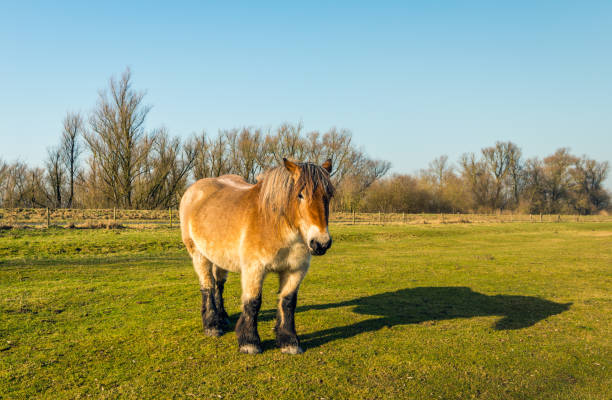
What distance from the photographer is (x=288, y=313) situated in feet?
15.4

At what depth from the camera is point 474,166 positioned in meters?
67.3

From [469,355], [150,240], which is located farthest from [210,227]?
[150,240]

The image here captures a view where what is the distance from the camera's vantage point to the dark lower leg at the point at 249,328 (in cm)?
456

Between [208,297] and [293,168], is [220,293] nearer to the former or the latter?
→ [208,297]

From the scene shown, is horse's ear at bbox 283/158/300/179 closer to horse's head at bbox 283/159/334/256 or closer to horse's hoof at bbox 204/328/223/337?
Answer: horse's head at bbox 283/159/334/256

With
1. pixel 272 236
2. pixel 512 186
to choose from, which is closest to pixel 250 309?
pixel 272 236

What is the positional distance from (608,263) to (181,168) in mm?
45886

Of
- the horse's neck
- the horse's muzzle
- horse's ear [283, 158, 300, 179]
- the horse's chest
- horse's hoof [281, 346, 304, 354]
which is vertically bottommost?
horse's hoof [281, 346, 304, 354]

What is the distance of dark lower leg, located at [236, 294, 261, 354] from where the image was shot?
456cm

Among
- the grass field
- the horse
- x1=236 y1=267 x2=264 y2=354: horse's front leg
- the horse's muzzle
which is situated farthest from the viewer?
x1=236 y1=267 x2=264 y2=354: horse's front leg

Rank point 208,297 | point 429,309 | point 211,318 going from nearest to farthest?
point 211,318
point 208,297
point 429,309

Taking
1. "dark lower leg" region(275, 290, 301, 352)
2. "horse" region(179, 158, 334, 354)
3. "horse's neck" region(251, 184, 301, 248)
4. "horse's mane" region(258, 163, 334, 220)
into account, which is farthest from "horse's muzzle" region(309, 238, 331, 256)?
"dark lower leg" region(275, 290, 301, 352)

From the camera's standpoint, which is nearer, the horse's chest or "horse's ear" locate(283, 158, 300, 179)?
"horse's ear" locate(283, 158, 300, 179)

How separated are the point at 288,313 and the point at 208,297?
1.35 m
